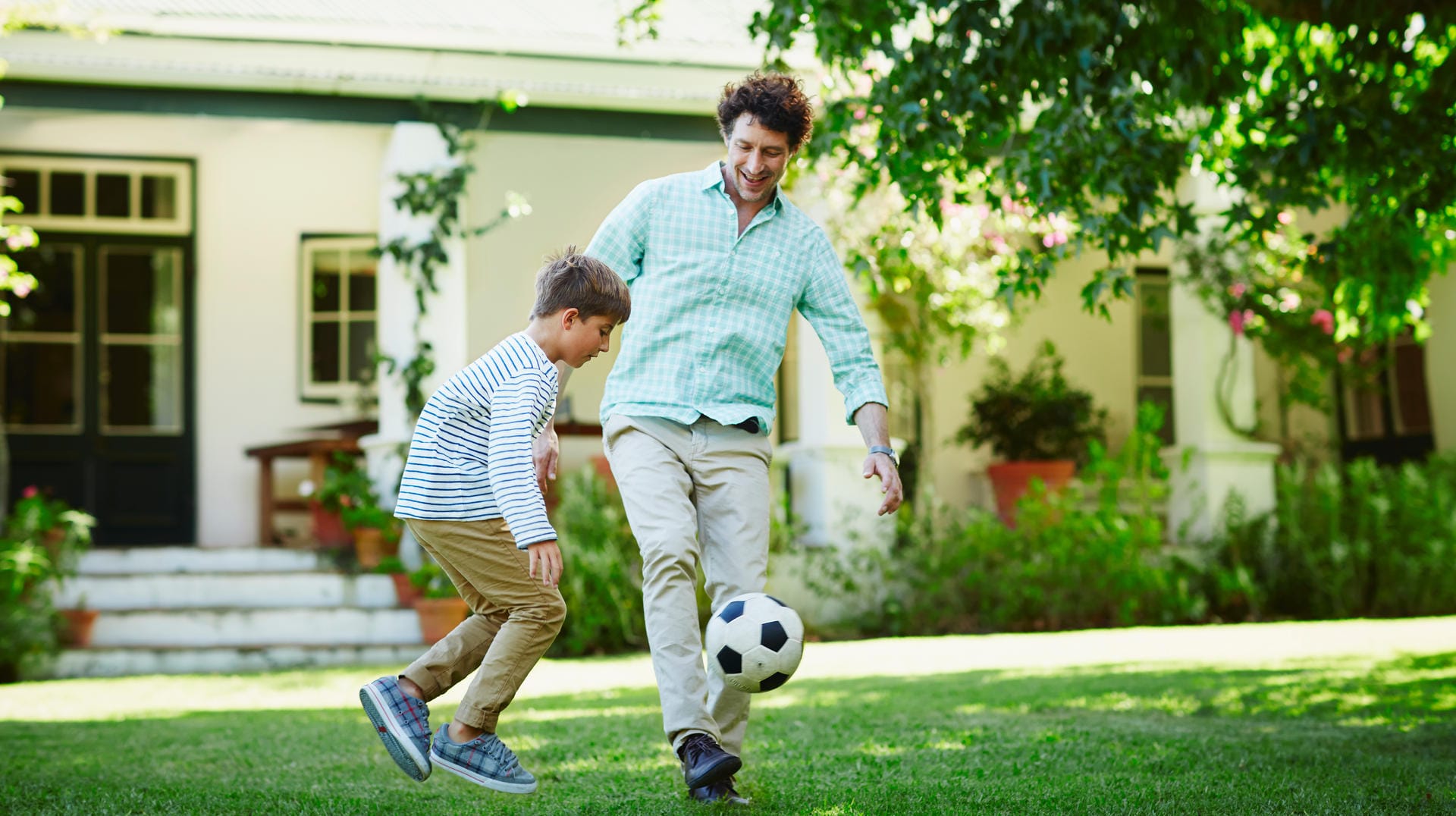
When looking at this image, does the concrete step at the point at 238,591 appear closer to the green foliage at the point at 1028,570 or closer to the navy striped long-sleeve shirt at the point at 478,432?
the green foliage at the point at 1028,570

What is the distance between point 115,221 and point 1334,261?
8.63 metres

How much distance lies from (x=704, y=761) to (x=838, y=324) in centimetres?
124

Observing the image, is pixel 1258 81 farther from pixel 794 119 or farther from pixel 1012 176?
pixel 794 119

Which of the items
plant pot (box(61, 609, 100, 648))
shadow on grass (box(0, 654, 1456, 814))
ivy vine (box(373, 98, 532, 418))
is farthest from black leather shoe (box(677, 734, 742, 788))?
plant pot (box(61, 609, 100, 648))

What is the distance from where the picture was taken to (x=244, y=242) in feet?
35.5

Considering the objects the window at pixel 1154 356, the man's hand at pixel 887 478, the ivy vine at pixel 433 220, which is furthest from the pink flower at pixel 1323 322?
the man's hand at pixel 887 478

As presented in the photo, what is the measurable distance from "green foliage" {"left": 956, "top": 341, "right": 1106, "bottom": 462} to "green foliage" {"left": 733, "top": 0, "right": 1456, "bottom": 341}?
15.7 feet

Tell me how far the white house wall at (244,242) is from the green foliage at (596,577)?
3.12 metres

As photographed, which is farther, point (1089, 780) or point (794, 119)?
point (1089, 780)

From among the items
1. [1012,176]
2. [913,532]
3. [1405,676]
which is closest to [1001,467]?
[913,532]

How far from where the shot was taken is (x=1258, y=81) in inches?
254

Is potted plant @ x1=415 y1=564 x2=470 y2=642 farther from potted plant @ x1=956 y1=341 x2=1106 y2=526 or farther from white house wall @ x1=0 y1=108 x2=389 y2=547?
potted plant @ x1=956 y1=341 x2=1106 y2=526

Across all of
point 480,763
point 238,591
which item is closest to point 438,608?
point 238,591

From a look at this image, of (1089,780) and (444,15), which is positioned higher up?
(444,15)
